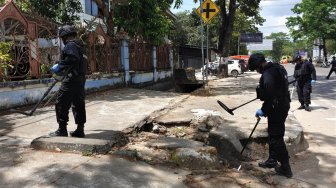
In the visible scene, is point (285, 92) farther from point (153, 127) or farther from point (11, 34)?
point (11, 34)

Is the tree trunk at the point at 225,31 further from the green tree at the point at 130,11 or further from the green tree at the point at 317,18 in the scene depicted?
the green tree at the point at 317,18

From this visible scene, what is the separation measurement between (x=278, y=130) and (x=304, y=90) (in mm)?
5990

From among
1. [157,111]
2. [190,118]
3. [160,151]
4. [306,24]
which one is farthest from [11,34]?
[306,24]

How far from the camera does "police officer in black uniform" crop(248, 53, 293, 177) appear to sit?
17.1ft

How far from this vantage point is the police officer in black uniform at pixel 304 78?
10.9 m

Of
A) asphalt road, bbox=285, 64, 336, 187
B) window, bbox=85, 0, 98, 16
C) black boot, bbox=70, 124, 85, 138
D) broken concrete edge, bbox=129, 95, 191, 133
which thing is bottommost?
asphalt road, bbox=285, 64, 336, 187

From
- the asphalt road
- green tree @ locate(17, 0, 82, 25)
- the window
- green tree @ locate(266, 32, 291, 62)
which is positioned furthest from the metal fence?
green tree @ locate(266, 32, 291, 62)

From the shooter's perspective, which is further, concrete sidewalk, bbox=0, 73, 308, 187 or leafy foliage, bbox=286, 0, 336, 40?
leafy foliage, bbox=286, 0, 336, 40

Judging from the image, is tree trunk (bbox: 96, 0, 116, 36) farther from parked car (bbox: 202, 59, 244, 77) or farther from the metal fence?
parked car (bbox: 202, 59, 244, 77)

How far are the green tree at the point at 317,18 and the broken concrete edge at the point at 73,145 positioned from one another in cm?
5041

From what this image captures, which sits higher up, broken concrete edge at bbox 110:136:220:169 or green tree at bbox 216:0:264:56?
green tree at bbox 216:0:264:56

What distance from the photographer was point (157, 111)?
9.14 metres

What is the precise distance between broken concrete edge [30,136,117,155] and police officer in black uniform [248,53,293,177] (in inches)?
80.9

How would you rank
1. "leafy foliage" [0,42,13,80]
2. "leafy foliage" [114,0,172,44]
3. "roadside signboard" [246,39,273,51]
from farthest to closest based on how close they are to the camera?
"roadside signboard" [246,39,273,51]
"leafy foliage" [114,0,172,44]
"leafy foliage" [0,42,13,80]
